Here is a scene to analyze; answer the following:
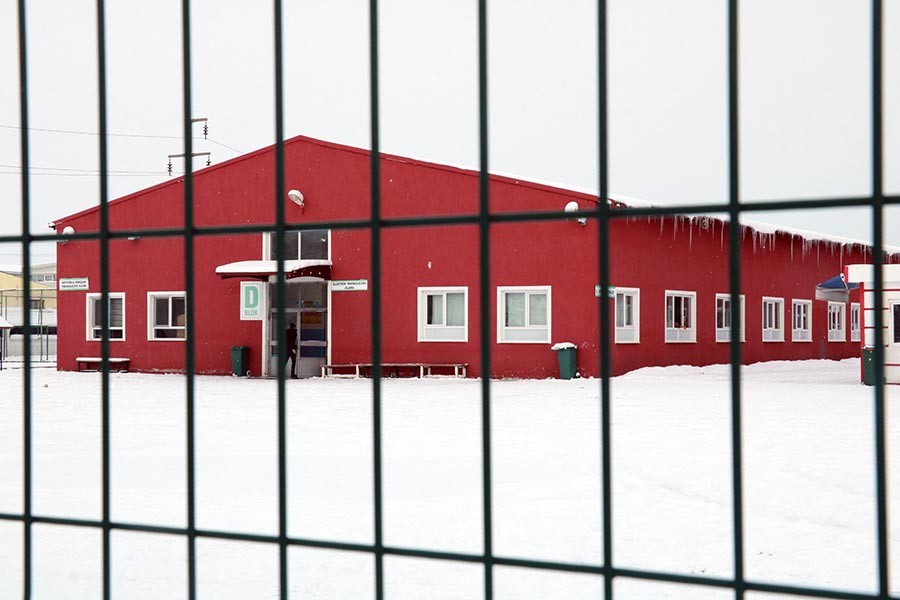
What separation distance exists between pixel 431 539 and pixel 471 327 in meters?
17.5

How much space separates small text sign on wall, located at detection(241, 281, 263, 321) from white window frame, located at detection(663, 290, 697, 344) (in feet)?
36.5

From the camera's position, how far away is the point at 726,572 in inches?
227

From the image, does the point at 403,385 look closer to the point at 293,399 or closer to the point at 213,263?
the point at 293,399

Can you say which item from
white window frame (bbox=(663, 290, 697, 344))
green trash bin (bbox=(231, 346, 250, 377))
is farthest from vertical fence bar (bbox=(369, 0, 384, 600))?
green trash bin (bbox=(231, 346, 250, 377))

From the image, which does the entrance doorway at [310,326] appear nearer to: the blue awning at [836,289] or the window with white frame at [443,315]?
the window with white frame at [443,315]

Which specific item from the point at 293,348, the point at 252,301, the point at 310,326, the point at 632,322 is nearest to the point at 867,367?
the point at 632,322

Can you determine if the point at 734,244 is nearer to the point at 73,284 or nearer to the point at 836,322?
the point at 73,284

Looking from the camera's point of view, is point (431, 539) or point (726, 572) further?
point (431, 539)

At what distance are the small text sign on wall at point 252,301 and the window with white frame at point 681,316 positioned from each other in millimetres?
11246

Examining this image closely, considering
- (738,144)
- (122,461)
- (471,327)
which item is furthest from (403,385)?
(738,144)

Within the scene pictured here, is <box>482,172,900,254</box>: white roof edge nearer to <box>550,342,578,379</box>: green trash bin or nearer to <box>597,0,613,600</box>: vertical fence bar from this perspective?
<box>550,342,578,379</box>: green trash bin

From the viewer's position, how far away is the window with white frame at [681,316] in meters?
26.0

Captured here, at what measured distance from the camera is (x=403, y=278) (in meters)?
24.9

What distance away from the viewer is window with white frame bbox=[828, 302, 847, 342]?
115 ft
